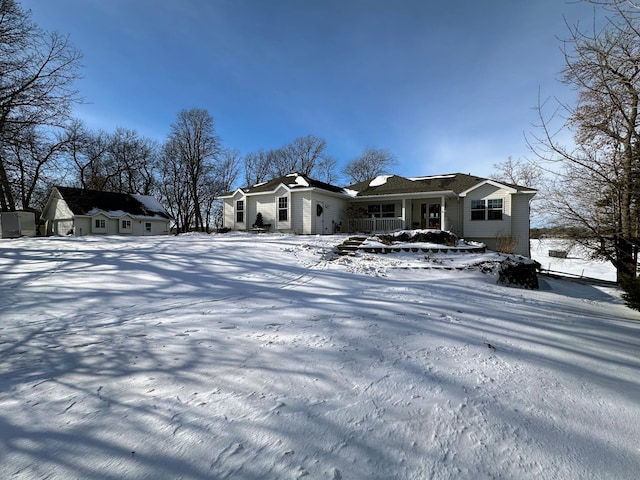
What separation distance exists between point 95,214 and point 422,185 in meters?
26.2

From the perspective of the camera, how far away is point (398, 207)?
65.0 feet

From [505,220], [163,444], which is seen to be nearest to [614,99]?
[163,444]

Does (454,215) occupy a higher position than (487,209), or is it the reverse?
(487,209)

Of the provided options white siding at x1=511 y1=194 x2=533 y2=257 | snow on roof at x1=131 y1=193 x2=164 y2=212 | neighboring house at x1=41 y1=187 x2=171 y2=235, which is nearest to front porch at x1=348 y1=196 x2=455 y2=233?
white siding at x1=511 y1=194 x2=533 y2=257

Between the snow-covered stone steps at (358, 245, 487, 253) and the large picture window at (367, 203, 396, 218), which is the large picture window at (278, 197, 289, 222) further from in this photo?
the snow-covered stone steps at (358, 245, 487, 253)

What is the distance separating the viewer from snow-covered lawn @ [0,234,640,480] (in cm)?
162

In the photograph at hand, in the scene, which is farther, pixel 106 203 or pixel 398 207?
pixel 106 203

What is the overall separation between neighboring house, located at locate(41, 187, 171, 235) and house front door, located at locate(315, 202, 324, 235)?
19267 millimetres

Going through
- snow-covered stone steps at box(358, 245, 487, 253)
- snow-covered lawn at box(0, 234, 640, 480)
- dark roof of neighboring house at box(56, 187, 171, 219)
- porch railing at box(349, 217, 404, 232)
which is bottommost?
snow-covered lawn at box(0, 234, 640, 480)

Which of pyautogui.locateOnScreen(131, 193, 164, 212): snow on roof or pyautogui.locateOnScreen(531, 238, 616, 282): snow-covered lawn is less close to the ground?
pyautogui.locateOnScreen(131, 193, 164, 212): snow on roof

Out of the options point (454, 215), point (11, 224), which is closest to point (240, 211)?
point (11, 224)

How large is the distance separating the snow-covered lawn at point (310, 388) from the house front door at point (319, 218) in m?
12.9

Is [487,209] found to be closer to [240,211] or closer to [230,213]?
[240,211]

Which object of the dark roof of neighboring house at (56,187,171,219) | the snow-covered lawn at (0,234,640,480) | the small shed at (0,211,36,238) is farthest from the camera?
the dark roof of neighboring house at (56,187,171,219)
